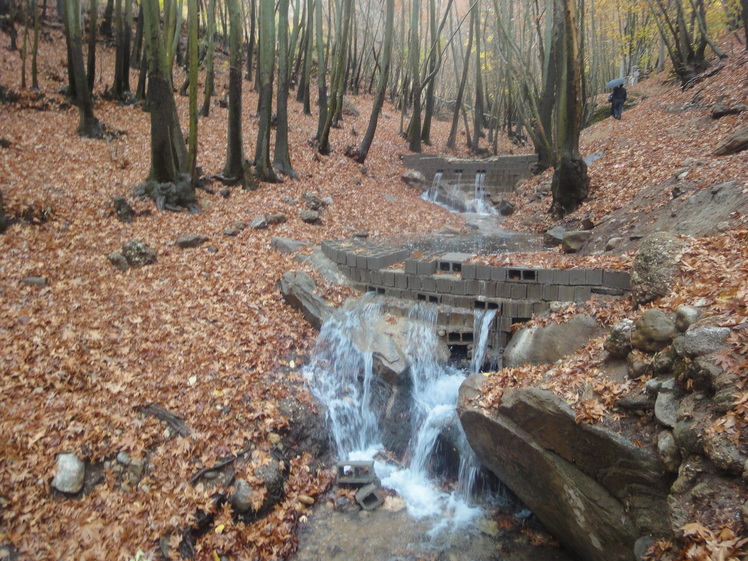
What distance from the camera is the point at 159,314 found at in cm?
688

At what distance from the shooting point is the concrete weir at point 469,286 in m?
6.28

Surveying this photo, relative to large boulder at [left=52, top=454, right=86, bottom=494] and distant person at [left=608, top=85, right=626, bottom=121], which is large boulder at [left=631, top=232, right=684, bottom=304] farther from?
distant person at [left=608, top=85, right=626, bottom=121]

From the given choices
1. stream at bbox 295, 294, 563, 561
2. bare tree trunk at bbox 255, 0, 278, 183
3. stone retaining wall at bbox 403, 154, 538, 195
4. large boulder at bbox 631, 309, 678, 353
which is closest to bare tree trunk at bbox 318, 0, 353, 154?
bare tree trunk at bbox 255, 0, 278, 183

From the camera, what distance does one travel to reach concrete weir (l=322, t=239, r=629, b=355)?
6.28m

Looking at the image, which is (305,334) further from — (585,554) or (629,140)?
(629,140)

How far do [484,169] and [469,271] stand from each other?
10633 millimetres

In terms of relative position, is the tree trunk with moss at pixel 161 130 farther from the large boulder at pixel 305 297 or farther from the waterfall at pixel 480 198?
the waterfall at pixel 480 198

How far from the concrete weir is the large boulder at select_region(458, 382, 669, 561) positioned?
1.91m

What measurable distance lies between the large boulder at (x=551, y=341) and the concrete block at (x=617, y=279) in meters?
0.63

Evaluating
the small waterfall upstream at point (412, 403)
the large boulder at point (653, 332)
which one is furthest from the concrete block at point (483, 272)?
the large boulder at point (653, 332)

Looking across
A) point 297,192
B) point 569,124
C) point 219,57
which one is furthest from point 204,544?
point 219,57

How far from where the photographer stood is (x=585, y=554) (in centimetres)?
420

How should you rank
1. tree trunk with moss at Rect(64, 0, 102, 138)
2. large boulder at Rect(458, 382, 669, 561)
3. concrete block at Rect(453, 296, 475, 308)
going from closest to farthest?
1. large boulder at Rect(458, 382, 669, 561)
2. concrete block at Rect(453, 296, 475, 308)
3. tree trunk with moss at Rect(64, 0, 102, 138)

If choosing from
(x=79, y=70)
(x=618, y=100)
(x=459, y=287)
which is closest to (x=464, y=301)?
(x=459, y=287)
